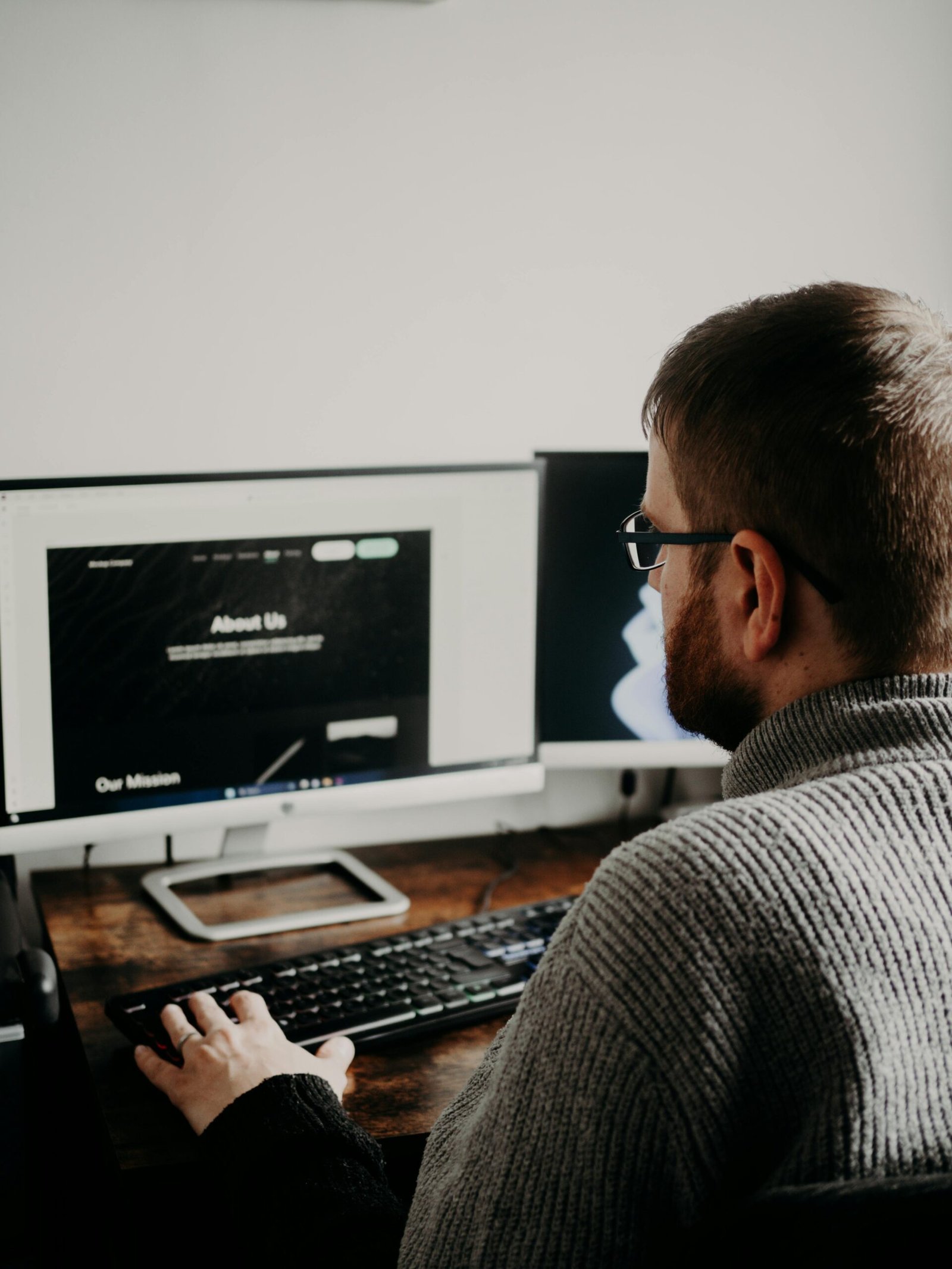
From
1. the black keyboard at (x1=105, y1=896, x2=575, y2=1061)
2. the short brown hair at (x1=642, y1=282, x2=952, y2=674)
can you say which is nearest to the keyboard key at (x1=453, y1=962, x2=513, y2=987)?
the black keyboard at (x1=105, y1=896, x2=575, y2=1061)

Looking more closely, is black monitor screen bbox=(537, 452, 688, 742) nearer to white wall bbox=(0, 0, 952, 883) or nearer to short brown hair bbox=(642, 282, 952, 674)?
white wall bbox=(0, 0, 952, 883)

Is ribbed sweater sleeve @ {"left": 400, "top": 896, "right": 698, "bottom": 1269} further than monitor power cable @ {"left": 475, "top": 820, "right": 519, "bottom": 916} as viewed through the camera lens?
No

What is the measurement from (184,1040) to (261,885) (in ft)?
1.62

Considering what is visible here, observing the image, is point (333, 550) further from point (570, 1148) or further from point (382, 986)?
point (570, 1148)

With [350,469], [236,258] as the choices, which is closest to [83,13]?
[236,258]

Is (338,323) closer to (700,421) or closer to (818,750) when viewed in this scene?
(700,421)

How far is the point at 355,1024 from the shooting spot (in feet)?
3.85

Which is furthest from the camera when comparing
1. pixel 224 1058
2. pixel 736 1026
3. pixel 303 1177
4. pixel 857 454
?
pixel 224 1058

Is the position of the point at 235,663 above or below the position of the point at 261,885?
above

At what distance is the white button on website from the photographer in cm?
147

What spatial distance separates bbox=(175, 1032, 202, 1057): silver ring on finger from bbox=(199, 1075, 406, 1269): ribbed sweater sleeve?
0.11 metres

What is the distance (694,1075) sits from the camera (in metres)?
0.70

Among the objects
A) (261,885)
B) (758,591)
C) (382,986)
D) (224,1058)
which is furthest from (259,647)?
(758,591)

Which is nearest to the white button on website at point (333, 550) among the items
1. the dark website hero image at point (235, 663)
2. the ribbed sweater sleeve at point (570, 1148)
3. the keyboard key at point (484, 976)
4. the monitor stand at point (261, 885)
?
the dark website hero image at point (235, 663)
